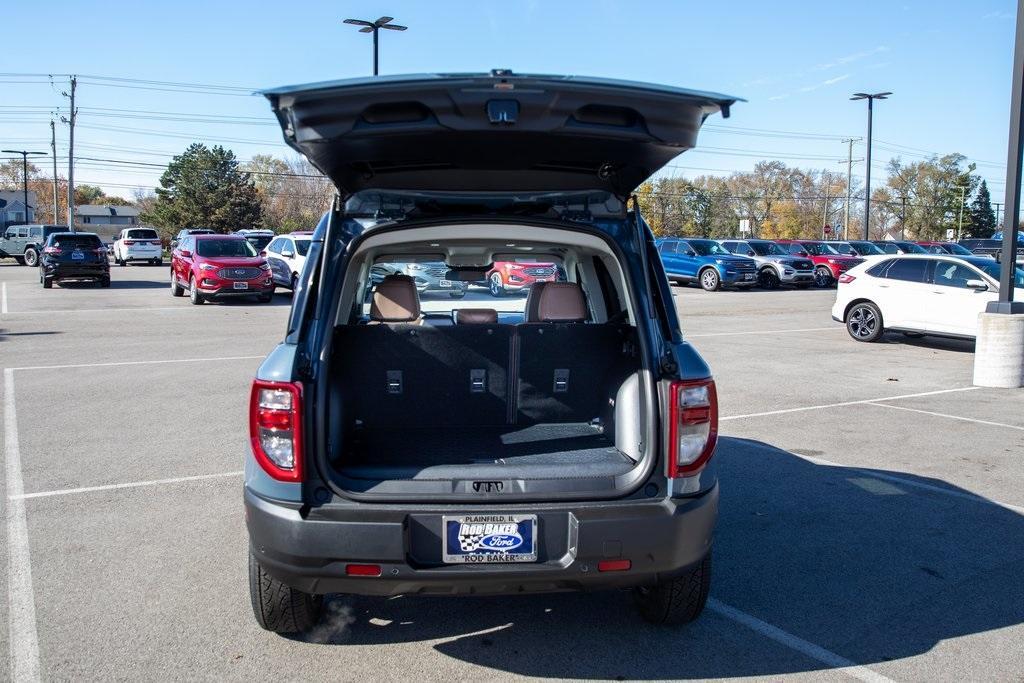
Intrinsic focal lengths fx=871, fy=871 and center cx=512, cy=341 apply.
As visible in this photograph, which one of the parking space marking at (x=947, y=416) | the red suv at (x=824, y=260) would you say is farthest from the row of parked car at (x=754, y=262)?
the parking space marking at (x=947, y=416)

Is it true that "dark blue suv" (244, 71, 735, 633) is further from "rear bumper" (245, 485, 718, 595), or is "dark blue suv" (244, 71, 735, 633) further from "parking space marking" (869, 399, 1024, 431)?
"parking space marking" (869, 399, 1024, 431)

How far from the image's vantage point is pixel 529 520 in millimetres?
3236

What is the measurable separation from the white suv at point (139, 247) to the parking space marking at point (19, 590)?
1592 inches

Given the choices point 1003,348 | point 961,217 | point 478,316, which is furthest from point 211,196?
point 478,316

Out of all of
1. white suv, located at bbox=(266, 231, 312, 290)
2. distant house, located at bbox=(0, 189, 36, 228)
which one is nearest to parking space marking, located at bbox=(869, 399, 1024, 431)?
white suv, located at bbox=(266, 231, 312, 290)

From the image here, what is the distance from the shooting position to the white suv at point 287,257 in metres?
24.0

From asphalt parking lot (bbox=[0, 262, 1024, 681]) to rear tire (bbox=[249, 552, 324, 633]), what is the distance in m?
0.09

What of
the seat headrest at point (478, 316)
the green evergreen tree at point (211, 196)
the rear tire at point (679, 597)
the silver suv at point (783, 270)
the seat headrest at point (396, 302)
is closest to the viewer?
the rear tire at point (679, 597)

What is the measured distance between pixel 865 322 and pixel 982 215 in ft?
257

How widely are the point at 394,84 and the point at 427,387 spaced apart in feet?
5.85

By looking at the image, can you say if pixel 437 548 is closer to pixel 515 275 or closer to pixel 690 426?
pixel 690 426

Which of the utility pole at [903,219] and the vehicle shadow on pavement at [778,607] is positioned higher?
the utility pole at [903,219]

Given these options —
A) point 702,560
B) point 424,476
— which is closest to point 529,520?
point 424,476

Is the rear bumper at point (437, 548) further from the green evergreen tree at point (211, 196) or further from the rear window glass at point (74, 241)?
the green evergreen tree at point (211, 196)
